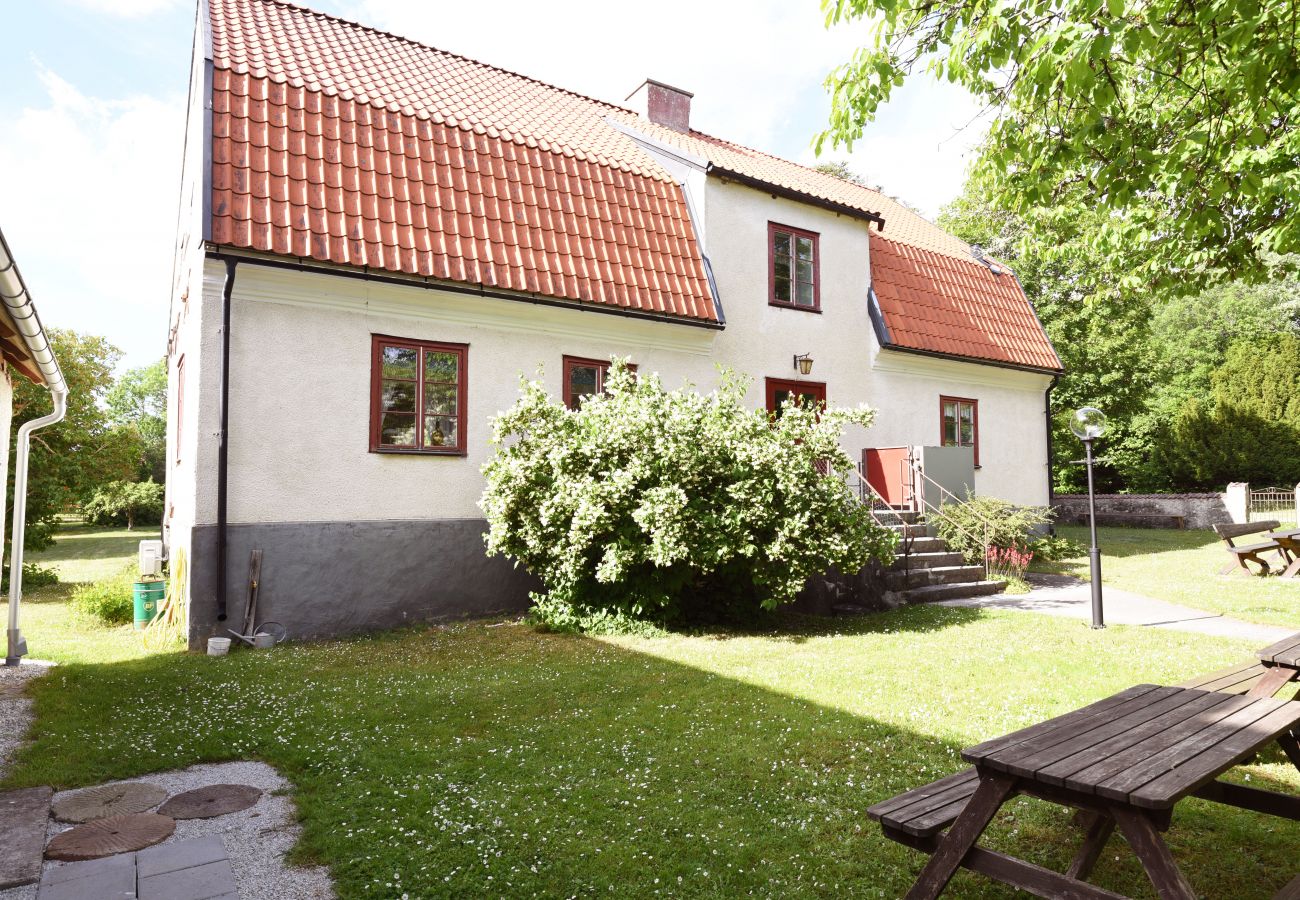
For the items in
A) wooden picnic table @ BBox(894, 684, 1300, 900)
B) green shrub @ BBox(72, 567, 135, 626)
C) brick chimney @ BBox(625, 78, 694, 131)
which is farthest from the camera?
brick chimney @ BBox(625, 78, 694, 131)

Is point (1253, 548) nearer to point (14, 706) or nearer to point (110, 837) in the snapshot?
point (110, 837)

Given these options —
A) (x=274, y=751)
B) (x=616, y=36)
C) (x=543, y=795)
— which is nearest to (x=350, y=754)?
(x=274, y=751)

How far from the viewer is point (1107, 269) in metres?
11.0

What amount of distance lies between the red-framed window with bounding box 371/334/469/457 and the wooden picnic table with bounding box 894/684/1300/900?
8362mm

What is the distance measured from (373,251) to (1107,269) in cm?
996

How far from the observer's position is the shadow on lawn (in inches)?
137

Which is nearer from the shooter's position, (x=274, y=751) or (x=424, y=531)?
(x=274, y=751)

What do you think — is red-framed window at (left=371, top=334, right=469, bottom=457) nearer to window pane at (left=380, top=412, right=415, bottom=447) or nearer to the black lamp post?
window pane at (left=380, top=412, right=415, bottom=447)

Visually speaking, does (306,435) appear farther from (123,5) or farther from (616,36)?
(616,36)

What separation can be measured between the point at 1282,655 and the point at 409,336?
30.5ft

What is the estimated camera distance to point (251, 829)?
3.98m

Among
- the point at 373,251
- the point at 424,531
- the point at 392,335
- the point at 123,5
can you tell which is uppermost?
the point at 123,5

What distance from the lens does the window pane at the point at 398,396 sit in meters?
10.1

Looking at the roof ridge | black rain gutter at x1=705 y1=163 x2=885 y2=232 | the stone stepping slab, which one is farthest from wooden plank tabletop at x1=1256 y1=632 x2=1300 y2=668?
the roof ridge
